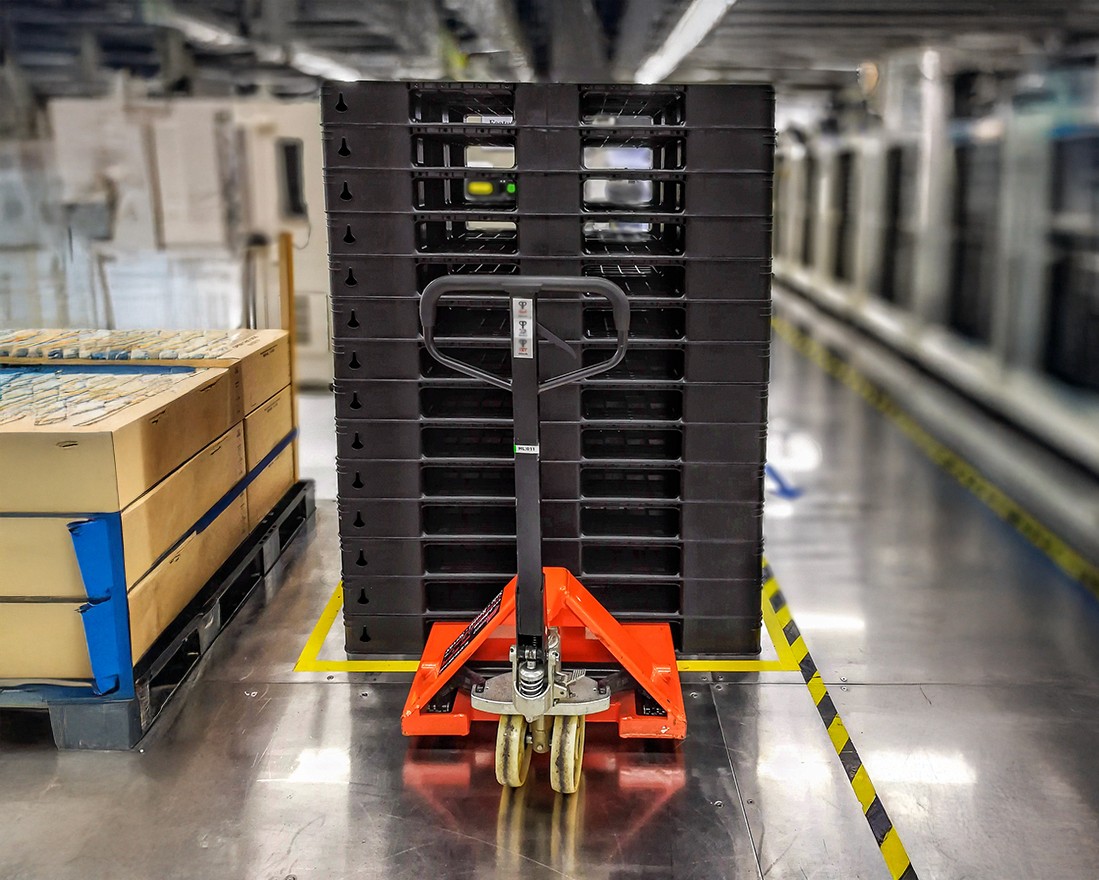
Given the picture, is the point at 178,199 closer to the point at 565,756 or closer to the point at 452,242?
the point at 452,242

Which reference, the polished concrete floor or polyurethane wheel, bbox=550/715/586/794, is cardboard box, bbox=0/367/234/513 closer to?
the polished concrete floor

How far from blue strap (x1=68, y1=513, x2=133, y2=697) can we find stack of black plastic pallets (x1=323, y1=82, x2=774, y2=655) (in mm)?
884

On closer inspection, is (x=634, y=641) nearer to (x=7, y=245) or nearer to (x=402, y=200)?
(x=402, y=200)

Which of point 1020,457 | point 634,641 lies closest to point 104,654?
point 634,641

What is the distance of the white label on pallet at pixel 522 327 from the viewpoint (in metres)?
3.04

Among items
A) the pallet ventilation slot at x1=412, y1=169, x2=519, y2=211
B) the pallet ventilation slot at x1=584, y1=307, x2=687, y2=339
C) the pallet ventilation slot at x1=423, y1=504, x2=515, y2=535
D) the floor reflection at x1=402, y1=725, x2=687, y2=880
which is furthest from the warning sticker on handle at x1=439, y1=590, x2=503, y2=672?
the pallet ventilation slot at x1=412, y1=169, x2=519, y2=211

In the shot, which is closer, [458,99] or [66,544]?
[66,544]

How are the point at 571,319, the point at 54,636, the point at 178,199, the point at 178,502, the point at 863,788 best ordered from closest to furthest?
1. the point at 863,788
2. the point at 54,636
3. the point at 571,319
4. the point at 178,502
5. the point at 178,199

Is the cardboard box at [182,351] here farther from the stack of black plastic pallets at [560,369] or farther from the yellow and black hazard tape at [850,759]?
the yellow and black hazard tape at [850,759]

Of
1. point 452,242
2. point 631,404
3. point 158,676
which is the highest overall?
point 452,242

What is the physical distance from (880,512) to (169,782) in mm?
4579

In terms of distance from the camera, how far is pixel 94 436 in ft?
11.3

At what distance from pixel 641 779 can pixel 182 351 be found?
10.1ft

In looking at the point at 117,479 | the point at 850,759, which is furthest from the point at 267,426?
the point at 850,759
